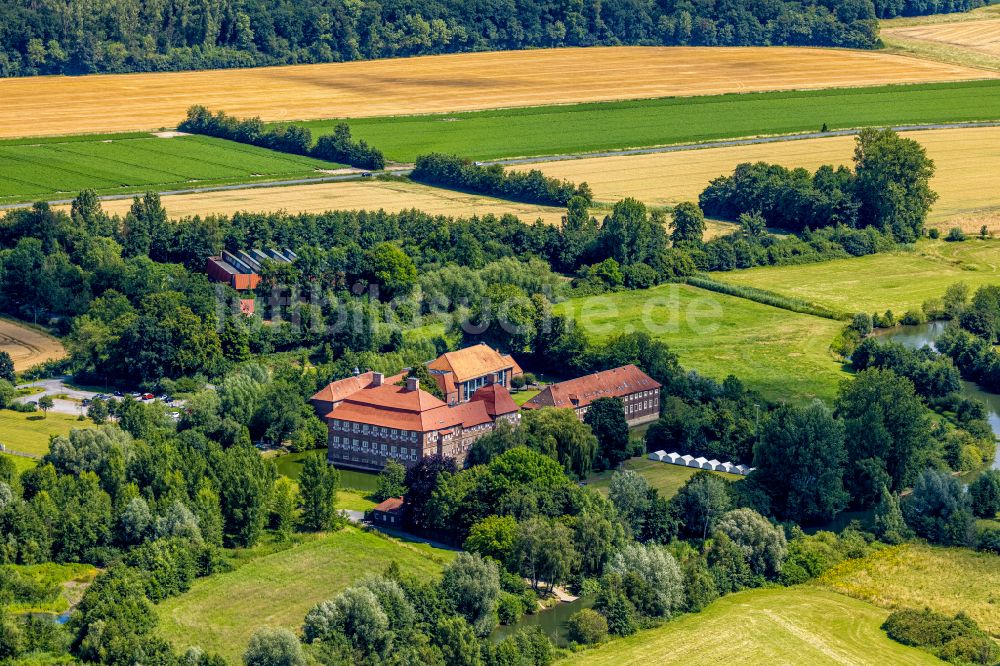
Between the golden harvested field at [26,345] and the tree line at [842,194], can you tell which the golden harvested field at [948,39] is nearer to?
the tree line at [842,194]

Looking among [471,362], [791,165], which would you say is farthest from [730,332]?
[791,165]

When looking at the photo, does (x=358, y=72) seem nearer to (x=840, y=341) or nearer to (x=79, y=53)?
(x=79, y=53)

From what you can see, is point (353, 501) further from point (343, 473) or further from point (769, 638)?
point (769, 638)

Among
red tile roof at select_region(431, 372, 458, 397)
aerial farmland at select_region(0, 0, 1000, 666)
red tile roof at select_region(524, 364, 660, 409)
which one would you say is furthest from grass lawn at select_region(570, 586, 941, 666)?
red tile roof at select_region(431, 372, 458, 397)

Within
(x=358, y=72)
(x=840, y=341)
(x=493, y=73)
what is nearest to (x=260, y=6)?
(x=358, y=72)

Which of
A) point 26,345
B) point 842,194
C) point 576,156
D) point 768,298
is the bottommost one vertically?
point 26,345

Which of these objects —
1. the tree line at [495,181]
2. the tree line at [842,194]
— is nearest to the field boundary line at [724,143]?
the tree line at [495,181]
